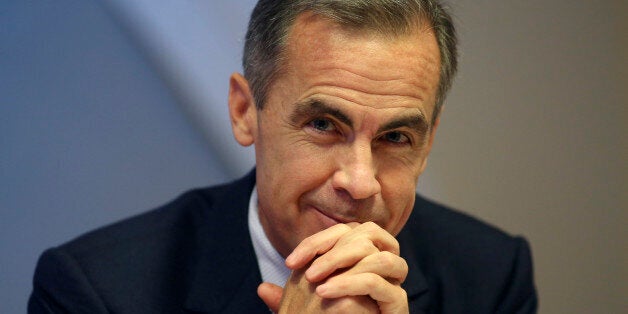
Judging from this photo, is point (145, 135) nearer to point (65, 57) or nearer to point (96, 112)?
point (96, 112)

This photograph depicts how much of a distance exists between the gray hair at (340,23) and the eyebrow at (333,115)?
120mm

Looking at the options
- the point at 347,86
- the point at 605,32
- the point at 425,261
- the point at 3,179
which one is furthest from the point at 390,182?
the point at 605,32

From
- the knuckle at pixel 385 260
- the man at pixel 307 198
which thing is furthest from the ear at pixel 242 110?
the knuckle at pixel 385 260

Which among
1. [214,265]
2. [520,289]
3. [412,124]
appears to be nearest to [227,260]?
[214,265]

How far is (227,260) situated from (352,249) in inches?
22.5

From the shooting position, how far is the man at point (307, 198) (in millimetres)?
1985

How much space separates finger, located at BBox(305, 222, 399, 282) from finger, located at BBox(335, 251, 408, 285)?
13 millimetres

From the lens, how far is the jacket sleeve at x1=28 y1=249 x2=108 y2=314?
7.30ft

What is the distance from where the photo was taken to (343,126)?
6.71 ft

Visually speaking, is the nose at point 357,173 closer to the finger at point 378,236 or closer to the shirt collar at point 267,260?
the finger at point 378,236

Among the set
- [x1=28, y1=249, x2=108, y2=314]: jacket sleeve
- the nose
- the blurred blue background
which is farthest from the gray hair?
[x1=28, y1=249, x2=108, y2=314]: jacket sleeve

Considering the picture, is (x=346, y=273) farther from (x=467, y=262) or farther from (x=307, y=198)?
(x=467, y=262)

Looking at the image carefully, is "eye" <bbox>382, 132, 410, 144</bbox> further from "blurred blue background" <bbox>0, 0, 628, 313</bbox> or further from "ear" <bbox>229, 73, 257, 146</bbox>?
"blurred blue background" <bbox>0, 0, 628, 313</bbox>

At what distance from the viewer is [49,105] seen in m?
2.46
